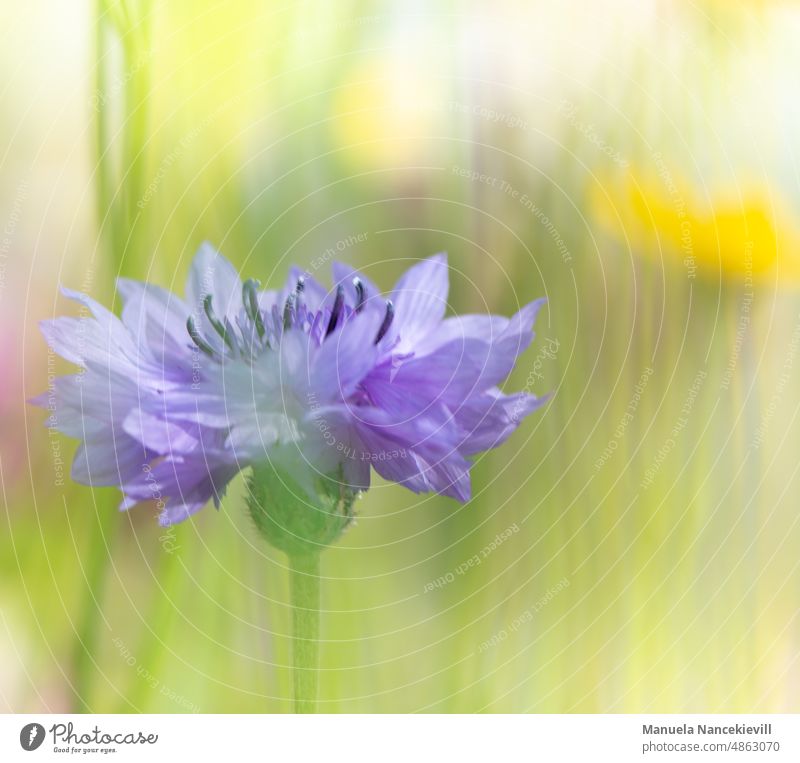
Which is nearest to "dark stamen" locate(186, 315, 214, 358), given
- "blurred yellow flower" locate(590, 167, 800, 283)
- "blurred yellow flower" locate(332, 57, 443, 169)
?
"blurred yellow flower" locate(332, 57, 443, 169)

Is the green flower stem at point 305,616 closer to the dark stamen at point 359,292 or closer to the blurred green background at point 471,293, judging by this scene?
the blurred green background at point 471,293

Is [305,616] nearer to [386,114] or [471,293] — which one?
[471,293]

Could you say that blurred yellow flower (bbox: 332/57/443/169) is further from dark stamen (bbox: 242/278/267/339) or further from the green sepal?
the green sepal

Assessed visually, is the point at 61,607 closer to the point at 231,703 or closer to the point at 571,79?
the point at 231,703

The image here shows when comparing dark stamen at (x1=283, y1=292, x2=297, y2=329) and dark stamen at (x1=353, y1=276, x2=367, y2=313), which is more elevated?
dark stamen at (x1=353, y1=276, x2=367, y2=313)

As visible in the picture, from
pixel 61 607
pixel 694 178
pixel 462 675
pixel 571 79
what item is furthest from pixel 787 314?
pixel 61 607

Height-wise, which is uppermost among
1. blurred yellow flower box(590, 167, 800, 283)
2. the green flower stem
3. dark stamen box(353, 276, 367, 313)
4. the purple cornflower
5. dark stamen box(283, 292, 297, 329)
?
blurred yellow flower box(590, 167, 800, 283)
